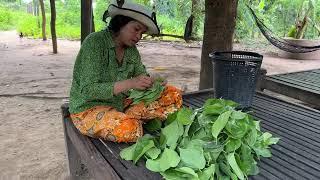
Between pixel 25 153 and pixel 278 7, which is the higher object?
pixel 278 7

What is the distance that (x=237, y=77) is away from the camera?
271 cm

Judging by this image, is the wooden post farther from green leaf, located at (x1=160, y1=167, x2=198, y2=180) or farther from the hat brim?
green leaf, located at (x1=160, y1=167, x2=198, y2=180)

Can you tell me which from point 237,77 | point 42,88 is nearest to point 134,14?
point 237,77

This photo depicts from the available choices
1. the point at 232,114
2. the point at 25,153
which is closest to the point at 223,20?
the point at 232,114

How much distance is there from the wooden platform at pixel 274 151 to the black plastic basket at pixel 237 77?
18 cm

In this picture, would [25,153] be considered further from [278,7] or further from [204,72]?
[278,7]

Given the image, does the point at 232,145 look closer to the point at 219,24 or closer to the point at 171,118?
the point at 171,118

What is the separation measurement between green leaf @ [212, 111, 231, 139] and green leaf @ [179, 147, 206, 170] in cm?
11

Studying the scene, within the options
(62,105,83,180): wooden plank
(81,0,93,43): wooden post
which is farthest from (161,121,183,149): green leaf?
(81,0,93,43): wooden post

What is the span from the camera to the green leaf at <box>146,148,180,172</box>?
162 cm

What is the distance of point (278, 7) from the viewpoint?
13.0 meters

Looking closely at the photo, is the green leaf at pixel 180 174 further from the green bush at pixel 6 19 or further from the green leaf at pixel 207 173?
the green bush at pixel 6 19

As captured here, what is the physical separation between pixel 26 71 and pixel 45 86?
1469 millimetres

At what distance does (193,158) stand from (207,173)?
10cm
